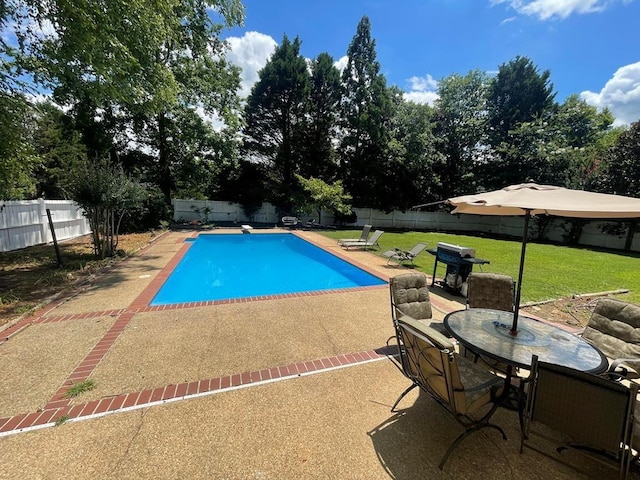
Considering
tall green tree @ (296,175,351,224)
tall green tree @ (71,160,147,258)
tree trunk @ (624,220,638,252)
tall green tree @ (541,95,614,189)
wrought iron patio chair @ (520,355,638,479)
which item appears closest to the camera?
wrought iron patio chair @ (520,355,638,479)

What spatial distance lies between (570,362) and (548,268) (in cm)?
960

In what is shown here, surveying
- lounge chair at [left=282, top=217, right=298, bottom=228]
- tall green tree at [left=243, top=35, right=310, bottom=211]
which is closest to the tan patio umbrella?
lounge chair at [left=282, top=217, right=298, bottom=228]

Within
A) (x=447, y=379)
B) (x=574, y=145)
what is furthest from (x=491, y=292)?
(x=574, y=145)

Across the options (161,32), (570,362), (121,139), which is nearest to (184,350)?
(570,362)

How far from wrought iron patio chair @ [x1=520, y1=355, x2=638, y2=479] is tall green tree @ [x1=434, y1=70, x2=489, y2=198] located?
26.1m

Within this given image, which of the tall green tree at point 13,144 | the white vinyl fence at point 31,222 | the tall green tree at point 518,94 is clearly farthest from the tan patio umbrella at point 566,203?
the tall green tree at point 518,94

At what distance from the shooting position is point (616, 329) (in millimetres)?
3119

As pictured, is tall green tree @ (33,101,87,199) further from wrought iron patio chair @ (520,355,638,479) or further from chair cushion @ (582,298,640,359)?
chair cushion @ (582,298,640,359)

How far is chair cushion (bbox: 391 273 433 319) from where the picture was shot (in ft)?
12.5

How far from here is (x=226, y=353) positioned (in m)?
3.67

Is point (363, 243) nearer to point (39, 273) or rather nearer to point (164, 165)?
point (39, 273)

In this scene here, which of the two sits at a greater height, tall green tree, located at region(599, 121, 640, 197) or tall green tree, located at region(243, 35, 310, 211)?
tall green tree, located at region(243, 35, 310, 211)

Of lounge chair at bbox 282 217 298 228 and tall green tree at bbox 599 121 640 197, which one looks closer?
tall green tree at bbox 599 121 640 197

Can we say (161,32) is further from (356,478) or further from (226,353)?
(356,478)
